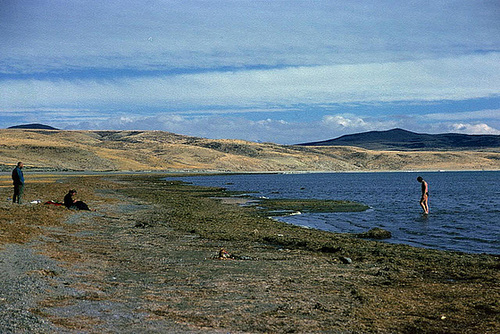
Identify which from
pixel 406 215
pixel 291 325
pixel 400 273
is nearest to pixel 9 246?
pixel 291 325

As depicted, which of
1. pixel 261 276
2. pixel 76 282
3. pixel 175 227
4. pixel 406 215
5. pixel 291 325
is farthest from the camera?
pixel 406 215

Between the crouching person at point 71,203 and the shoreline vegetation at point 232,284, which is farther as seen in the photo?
the crouching person at point 71,203

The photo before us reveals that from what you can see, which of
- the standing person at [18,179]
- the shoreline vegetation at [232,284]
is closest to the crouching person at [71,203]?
the standing person at [18,179]

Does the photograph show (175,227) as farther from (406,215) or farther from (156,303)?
(406,215)

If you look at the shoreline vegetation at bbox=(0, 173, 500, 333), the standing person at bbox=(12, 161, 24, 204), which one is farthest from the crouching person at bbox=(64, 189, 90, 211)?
the shoreline vegetation at bbox=(0, 173, 500, 333)

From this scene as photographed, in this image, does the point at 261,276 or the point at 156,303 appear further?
the point at 261,276

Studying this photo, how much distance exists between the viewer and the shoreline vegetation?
8.31m

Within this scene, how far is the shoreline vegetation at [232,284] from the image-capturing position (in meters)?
8.31

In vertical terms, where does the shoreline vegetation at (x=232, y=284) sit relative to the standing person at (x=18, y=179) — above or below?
below

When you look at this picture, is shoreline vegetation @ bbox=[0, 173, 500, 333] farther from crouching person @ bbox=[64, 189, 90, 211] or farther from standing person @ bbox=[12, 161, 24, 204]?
standing person @ bbox=[12, 161, 24, 204]

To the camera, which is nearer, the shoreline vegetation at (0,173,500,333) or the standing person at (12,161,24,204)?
the shoreline vegetation at (0,173,500,333)

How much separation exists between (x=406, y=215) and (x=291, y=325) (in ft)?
86.5

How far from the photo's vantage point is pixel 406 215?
32656mm

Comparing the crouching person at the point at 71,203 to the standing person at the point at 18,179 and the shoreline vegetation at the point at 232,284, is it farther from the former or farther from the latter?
the shoreline vegetation at the point at 232,284
